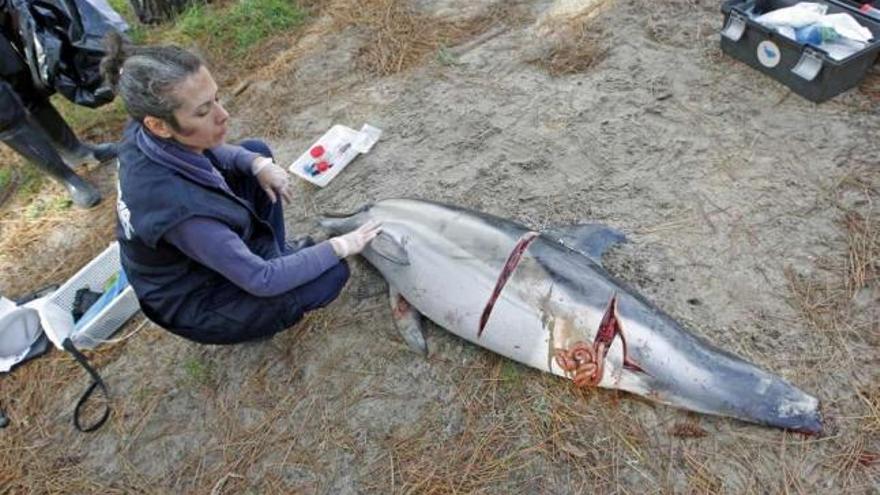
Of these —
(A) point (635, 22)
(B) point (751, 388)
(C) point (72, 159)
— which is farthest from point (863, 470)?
(C) point (72, 159)

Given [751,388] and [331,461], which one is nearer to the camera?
[751,388]

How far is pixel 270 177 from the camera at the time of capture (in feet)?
8.92

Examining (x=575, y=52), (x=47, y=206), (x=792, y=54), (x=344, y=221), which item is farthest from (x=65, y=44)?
(x=792, y=54)

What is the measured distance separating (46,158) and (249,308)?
2230 millimetres

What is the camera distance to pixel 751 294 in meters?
2.63

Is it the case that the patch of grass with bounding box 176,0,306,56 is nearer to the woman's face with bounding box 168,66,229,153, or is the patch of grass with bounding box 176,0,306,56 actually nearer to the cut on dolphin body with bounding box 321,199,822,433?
the cut on dolphin body with bounding box 321,199,822,433

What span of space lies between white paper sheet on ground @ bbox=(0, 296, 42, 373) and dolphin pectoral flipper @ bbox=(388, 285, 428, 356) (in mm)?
1808

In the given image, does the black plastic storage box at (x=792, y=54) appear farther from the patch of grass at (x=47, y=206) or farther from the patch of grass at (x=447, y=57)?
the patch of grass at (x=47, y=206)

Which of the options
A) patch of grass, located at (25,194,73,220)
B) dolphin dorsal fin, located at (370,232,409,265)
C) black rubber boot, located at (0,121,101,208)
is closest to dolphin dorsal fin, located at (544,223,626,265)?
dolphin dorsal fin, located at (370,232,409,265)

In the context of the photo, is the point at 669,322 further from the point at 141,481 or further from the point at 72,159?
the point at 72,159

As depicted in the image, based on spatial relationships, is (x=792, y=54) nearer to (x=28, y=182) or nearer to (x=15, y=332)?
(x=15, y=332)

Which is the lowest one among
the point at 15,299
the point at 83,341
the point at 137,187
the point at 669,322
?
the point at 15,299

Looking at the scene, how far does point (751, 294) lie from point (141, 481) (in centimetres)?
265

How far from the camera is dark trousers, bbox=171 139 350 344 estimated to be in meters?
2.53
